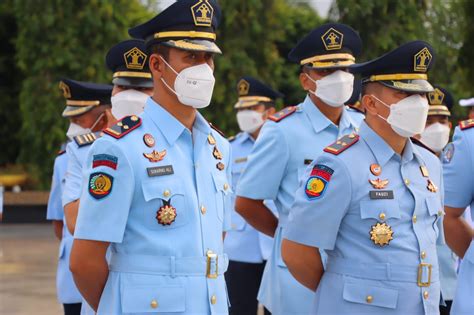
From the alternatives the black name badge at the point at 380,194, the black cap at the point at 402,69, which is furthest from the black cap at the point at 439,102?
the black name badge at the point at 380,194

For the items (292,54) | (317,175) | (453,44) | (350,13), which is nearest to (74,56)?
(350,13)

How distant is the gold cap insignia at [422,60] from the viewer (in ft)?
13.9

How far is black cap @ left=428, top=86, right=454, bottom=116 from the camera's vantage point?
22.9 ft

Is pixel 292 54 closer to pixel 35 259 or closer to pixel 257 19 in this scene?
pixel 35 259

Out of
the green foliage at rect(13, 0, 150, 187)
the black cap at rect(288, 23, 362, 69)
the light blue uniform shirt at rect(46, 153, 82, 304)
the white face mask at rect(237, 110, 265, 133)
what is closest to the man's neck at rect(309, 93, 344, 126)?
the black cap at rect(288, 23, 362, 69)

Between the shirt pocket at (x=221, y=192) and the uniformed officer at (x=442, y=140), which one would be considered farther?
the uniformed officer at (x=442, y=140)

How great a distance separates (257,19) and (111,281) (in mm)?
15396

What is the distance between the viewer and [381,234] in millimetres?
4020

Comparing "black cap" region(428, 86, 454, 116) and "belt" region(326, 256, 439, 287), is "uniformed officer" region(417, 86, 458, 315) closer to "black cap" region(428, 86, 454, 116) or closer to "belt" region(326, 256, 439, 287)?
"black cap" region(428, 86, 454, 116)

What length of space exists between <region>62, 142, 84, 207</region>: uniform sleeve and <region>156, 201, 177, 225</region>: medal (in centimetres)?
177

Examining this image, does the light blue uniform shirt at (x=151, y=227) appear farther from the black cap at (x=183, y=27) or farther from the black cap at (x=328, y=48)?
the black cap at (x=328, y=48)

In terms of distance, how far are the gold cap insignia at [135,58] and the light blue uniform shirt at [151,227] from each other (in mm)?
1642

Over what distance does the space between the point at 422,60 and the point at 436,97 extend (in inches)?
118

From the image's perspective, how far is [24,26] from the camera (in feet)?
63.2
